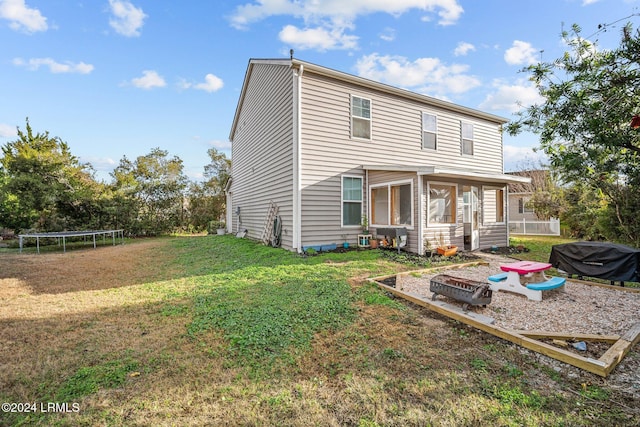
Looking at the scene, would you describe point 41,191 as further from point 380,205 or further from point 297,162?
point 380,205

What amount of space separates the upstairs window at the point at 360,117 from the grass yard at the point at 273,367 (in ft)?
21.3

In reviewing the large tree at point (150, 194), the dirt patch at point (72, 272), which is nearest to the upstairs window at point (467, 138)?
the dirt patch at point (72, 272)

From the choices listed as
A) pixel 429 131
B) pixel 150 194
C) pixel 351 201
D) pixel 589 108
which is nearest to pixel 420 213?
pixel 351 201

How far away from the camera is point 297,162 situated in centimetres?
894

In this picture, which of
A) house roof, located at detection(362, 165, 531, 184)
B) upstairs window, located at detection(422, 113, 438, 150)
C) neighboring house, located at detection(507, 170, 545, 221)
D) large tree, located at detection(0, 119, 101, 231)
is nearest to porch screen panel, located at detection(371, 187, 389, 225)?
house roof, located at detection(362, 165, 531, 184)

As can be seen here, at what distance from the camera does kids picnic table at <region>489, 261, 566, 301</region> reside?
4797 mm

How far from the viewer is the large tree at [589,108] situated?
376 cm

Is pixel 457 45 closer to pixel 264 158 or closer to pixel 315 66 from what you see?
pixel 315 66

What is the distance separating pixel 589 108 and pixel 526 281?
2929mm

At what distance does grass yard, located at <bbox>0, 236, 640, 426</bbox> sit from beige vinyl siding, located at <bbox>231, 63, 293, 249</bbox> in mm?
5243

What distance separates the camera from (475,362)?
280cm

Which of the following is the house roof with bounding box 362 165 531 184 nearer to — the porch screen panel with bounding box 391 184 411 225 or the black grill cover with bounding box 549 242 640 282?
the porch screen panel with bounding box 391 184 411 225

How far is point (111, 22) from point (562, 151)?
519 inches

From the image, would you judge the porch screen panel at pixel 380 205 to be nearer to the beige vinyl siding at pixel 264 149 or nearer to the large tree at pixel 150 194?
the beige vinyl siding at pixel 264 149
